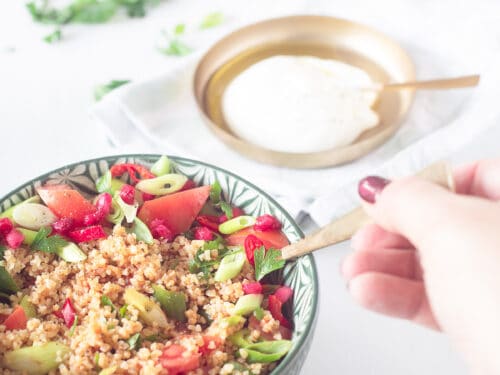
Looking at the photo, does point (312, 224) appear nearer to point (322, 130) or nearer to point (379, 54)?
point (322, 130)

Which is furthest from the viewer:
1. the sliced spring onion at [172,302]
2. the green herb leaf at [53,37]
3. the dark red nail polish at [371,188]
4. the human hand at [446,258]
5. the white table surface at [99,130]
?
the green herb leaf at [53,37]

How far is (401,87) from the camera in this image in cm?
172

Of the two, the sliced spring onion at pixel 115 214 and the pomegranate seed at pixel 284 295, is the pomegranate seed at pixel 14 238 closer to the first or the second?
the sliced spring onion at pixel 115 214

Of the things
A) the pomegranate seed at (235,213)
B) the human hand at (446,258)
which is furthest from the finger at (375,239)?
the pomegranate seed at (235,213)

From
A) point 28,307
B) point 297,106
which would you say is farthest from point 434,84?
point 28,307

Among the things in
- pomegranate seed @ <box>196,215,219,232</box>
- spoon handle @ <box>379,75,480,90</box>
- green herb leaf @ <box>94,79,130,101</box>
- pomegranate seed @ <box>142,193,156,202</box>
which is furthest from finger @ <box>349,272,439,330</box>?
green herb leaf @ <box>94,79,130,101</box>

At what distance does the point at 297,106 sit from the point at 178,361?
34.4 inches

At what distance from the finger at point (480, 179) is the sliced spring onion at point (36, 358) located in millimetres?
628

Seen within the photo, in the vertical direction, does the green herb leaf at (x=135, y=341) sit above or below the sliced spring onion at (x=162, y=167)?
below

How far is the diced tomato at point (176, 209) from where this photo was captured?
1.18 metres

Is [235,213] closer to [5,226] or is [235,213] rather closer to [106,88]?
[5,226]

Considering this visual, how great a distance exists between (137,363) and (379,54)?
123 centimetres

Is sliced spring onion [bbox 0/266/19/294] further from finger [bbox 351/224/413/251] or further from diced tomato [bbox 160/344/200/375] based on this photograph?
finger [bbox 351/224/413/251]

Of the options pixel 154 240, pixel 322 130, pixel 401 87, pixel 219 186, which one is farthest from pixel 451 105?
pixel 154 240
